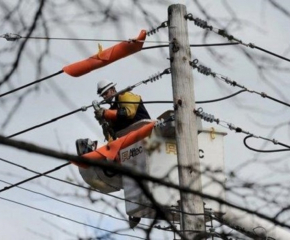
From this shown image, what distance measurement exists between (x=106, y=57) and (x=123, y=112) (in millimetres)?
900

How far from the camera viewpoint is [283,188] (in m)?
7.25

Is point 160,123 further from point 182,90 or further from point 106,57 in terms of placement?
point 106,57

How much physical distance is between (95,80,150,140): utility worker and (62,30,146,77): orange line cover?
0.64 m

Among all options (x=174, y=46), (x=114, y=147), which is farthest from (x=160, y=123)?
(x=174, y=46)

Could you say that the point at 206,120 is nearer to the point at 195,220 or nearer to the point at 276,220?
the point at 195,220

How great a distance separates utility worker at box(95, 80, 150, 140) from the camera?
42.3 ft

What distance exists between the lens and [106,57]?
12.2 m

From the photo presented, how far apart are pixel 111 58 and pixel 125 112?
92 centimetres

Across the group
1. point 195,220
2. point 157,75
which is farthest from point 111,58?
point 195,220

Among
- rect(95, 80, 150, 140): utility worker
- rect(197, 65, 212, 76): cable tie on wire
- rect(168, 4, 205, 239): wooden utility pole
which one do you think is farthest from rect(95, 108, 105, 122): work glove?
rect(197, 65, 212, 76): cable tie on wire

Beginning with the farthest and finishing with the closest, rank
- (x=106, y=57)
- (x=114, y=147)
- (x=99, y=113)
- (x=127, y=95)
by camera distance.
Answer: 1. (x=127, y=95)
2. (x=99, y=113)
3. (x=114, y=147)
4. (x=106, y=57)

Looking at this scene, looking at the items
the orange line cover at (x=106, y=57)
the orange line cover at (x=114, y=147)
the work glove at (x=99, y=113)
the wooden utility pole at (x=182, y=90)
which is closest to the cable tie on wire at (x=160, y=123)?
the orange line cover at (x=114, y=147)

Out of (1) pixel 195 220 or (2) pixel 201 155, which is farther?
(2) pixel 201 155

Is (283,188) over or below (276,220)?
over
